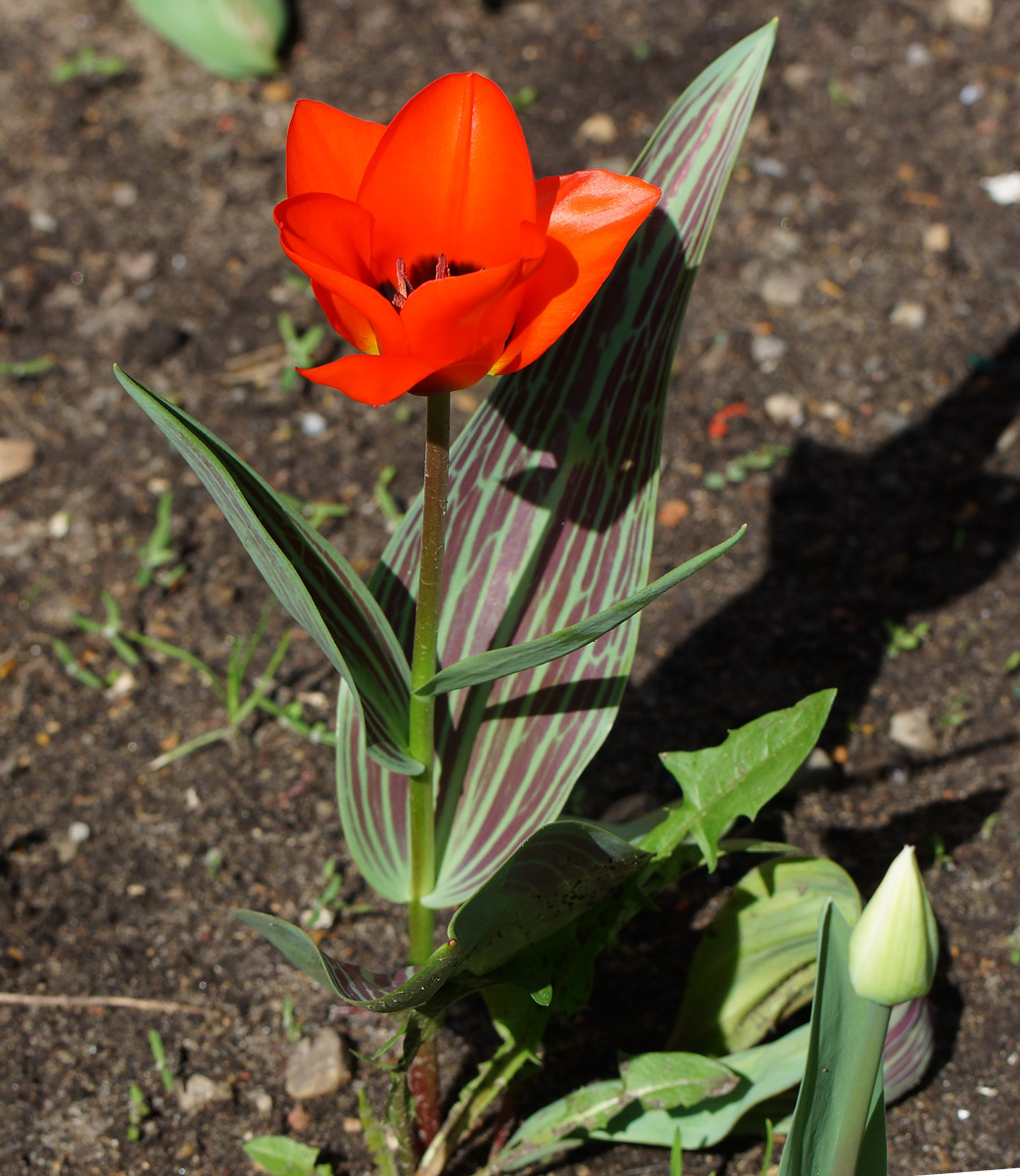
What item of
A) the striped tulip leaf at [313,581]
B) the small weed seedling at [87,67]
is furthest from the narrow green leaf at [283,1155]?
the small weed seedling at [87,67]

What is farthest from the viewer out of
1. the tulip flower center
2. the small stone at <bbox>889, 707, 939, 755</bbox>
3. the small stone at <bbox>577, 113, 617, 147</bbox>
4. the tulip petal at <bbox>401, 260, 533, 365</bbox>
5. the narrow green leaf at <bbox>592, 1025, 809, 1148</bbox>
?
the small stone at <bbox>577, 113, 617, 147</bbox>

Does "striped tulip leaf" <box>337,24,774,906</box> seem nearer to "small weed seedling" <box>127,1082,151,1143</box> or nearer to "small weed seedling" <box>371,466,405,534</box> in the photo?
"small weed seedling" <box>127,1082,151,1143</box>

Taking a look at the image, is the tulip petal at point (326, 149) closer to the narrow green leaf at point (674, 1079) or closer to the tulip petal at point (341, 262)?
the tulip petal at point (341, 262)

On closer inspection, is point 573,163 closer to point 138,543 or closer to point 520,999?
point 138,543

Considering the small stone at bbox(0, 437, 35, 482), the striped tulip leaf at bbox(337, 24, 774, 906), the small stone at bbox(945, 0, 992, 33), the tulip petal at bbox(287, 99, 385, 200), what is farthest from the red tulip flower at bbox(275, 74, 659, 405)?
the small stone at bbox(945, 0, 992, 33)

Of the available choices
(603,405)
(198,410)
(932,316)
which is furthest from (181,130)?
(603,405)

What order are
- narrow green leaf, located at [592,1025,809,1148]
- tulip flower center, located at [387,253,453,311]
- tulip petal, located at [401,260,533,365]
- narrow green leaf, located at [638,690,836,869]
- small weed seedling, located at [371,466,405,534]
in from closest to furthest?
tulip petal, located at [401,260,533,365] → tulip flower center, located at [387,253,453,311] → narrow green leaf, located at [638,690,836,869] → narrow green leaf, located at [592,1025,809,1148] → small weed seedling, located at [371,466,405,534]

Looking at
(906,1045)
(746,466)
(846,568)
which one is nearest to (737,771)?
(906,1045)
